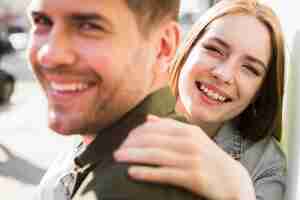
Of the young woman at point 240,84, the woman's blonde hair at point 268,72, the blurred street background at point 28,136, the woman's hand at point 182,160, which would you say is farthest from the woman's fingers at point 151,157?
the blurred street background at point 28,136

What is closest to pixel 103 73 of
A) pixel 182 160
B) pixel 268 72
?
pixel 182 160

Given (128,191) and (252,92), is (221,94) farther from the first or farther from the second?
(128,191)

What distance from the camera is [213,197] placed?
41.1 inches

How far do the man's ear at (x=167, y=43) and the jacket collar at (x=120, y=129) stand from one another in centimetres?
6

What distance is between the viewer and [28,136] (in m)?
4.66

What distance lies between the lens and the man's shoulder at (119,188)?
0.84 m

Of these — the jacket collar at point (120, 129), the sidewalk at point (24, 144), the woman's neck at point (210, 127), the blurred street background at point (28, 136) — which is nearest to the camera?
the jacket collar at point (120, 129)

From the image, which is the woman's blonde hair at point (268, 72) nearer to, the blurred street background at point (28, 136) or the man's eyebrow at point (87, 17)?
the blurred street background at point (28, 136)

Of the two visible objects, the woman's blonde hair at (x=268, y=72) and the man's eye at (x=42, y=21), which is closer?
the man's eye at (x=42, y=21)

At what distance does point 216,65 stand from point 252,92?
0.15 m

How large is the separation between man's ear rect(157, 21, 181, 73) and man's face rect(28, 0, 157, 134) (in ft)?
0.06

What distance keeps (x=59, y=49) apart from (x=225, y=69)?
3.05 ft

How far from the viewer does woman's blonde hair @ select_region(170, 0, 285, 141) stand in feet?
5.72

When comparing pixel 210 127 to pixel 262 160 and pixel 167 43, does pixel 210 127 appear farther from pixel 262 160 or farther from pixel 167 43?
pixel 167 43
